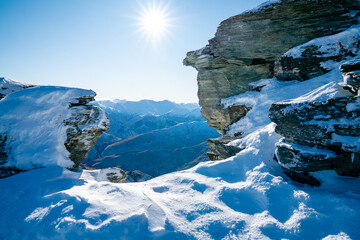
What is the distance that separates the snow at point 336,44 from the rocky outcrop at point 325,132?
7585mm

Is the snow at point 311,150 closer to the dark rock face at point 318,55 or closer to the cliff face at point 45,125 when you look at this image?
the dark rock face at point 318,55

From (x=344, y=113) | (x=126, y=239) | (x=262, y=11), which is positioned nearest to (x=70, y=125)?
(x=126, y=239)

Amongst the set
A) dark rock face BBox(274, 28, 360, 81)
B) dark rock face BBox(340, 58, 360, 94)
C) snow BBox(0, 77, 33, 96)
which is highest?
snow BBox(0, 77, 33, 96)

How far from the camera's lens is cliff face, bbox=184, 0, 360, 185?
5.10 meters

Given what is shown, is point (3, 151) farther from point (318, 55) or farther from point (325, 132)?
point (318, 55)

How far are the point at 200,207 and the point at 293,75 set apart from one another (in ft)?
41.8

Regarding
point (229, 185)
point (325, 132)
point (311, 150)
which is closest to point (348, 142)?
point (325, 132)

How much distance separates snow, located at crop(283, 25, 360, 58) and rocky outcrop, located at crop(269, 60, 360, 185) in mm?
7585

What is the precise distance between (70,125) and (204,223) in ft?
32.7

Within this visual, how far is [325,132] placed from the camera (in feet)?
17.0

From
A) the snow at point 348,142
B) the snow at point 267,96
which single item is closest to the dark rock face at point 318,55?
the snow at point 267,96

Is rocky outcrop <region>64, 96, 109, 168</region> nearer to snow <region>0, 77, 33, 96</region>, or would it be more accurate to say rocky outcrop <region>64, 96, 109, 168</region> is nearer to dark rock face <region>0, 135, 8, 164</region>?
dark rock face <region>0, 135, 8, 164</region>

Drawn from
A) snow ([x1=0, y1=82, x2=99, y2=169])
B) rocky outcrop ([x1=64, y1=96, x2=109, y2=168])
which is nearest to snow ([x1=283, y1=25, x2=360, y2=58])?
rocky outcrop ([x1=64, y1=96, x2=109, y2=168])

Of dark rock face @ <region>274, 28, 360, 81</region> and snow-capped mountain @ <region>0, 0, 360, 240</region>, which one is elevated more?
dark rock face @ <region>274, 28, 360, 81</region>
